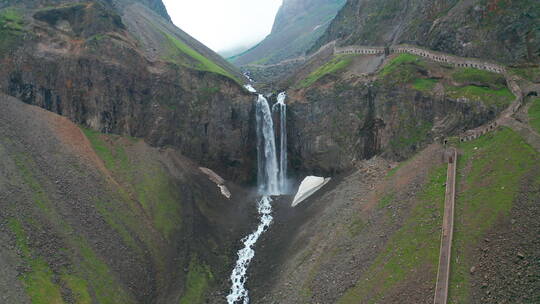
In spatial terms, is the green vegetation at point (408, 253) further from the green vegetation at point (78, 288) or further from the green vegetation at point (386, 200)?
the green vegetation at point (78, 288)

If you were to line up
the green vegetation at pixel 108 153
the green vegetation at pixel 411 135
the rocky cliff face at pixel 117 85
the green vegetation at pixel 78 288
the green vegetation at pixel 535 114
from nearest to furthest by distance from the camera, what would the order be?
1. the green vegetation at pixel 78 288
2. the green vegetation at pixel 535 114
3. the green vegetation at pixel 411 135
4. the green vegetation at pixel 108 153
5. the rocky cliff face at pixel 117 85

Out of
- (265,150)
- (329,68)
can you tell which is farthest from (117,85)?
(329,68)

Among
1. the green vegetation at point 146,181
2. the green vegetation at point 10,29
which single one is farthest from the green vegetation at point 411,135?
the green vegetation at point 10,29

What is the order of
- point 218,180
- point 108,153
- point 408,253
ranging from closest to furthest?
1. point 408,253
2. point 108,153
3. point 218,180

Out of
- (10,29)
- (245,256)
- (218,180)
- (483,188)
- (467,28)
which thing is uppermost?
(10,29)

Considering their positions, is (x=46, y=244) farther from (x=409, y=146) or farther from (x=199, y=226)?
(x=409, y=146)

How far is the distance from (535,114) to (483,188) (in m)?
13.1

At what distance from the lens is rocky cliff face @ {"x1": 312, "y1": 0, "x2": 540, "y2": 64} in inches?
2277

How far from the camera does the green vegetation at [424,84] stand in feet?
197

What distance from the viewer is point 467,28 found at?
63719 millimetres

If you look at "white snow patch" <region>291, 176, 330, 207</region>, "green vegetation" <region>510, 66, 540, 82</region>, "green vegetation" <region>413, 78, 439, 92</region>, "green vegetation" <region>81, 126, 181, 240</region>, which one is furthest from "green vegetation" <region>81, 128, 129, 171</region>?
"green vegetation" <region>510, 66, 540, 82</region>

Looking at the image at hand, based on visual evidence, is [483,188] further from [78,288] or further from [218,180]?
[218,180]

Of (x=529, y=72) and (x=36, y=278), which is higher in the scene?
(x=529, y=72)

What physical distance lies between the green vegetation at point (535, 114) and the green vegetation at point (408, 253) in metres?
10.6
